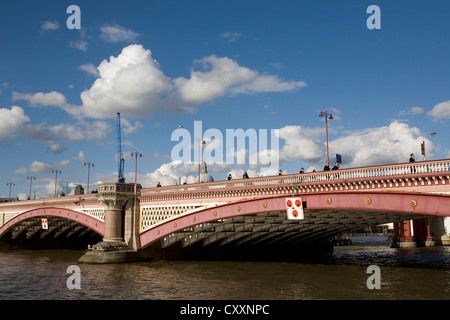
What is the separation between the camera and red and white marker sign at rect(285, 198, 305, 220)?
29.4 metres

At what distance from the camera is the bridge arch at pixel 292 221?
24547mm

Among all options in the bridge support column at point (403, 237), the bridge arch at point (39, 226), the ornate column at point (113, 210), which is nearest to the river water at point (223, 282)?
the ornate column at point (113, 210)

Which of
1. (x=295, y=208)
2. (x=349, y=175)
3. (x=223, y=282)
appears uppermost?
(x=349, y=175)

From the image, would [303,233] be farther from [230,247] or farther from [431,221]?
[431,221]

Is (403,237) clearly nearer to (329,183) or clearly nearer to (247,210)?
(247,210)

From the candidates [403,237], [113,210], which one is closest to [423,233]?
[403,237]

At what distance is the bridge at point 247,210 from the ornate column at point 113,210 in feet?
0.33

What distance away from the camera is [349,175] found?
2792 cm

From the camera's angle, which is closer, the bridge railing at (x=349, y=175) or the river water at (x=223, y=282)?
the bridge railing at (x=349, y=175)

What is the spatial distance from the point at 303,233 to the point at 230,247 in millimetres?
8548

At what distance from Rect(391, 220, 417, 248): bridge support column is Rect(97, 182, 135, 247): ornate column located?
5097 cm

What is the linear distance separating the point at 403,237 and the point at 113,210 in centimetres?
5317

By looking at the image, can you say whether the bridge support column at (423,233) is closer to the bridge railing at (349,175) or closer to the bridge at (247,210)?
the bridge at (247,210)

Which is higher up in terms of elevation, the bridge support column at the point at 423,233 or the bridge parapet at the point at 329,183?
the bridge parapet at the point at 329,183
